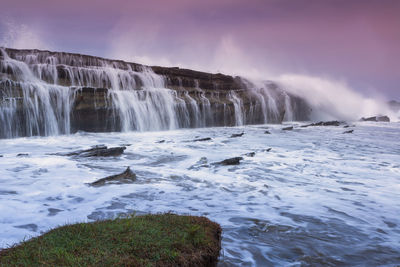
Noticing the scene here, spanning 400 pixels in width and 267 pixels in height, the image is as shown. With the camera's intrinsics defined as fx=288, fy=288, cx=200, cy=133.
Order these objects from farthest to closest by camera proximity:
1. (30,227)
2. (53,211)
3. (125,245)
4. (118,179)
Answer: (118,179)
(53,211)
(30,227)
(125,245)

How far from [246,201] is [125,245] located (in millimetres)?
3515

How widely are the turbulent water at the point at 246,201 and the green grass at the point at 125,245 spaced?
23.0 inches

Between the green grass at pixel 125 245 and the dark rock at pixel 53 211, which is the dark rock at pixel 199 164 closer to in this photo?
the dark rock at pixel 53 211

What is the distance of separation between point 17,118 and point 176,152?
11022mm

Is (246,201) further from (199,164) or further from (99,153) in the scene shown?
(99,153)

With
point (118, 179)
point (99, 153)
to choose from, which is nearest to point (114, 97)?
point (99, 153)

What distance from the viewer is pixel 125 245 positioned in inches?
109

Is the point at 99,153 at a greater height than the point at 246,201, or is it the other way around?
the point at 99,153

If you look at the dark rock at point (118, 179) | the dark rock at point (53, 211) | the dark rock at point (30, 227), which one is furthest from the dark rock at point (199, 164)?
the dark rock at point (30, 227)

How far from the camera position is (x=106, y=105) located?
20.9 metres

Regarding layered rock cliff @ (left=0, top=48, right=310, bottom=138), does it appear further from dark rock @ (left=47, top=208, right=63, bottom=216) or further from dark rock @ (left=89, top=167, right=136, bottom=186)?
dark rock @ (left=47, top=208, right=63, bottom=216)

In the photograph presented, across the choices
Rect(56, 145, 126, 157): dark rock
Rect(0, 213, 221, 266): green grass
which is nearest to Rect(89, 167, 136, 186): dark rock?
Rect(0, 213, 221, 266): green grass

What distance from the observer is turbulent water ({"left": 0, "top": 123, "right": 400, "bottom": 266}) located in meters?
3.81

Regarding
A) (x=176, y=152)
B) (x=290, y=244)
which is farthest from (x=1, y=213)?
(x=176, y=152)
